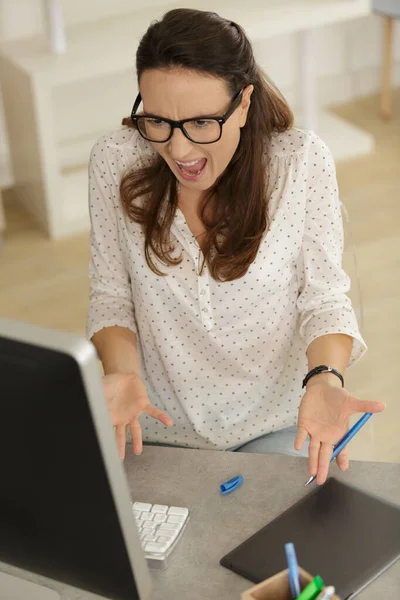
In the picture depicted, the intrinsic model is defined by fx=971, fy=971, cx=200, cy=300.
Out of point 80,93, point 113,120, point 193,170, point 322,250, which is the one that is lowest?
point 113,120

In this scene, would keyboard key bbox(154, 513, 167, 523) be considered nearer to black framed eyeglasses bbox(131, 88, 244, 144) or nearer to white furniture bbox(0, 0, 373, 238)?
black framed eyeglasses bbox(131, 88, 244, 144)

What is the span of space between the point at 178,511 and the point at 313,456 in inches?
7.7

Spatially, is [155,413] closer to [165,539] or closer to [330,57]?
[165,539]

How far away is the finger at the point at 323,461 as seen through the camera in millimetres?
1287

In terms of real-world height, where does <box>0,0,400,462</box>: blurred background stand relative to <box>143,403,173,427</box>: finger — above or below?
below

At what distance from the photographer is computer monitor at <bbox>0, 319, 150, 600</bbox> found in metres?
0.82

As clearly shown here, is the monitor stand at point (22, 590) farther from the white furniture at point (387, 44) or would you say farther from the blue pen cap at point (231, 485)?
the white furniture at point (387, 44)

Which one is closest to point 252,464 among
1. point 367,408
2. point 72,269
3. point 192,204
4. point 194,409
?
point 367,408

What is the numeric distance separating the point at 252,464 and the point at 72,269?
2281 millimetres

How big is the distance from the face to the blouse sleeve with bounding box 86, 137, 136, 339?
16 centimetres

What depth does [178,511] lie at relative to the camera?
1.28 metres

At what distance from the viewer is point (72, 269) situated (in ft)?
11.7

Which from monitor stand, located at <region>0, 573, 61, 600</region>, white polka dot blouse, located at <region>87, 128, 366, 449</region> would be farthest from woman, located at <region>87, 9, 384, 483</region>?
monitor stand, located at <region>0, 573, 61, 600</region>

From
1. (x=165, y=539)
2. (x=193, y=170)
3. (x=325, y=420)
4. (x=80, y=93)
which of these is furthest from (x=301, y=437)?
(x=80, y=93)
